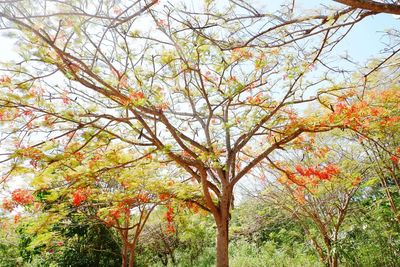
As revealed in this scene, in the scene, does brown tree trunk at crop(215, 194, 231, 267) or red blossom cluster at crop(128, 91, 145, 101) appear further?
brown tree trunk at crop(215, 194, 231, 267)

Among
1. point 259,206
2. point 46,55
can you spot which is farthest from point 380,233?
point 46,55

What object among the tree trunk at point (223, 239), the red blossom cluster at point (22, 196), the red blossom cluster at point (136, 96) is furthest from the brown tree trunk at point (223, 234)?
the red blossom cluster at point (22, 196)

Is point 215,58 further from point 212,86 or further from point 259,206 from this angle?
point 259,206

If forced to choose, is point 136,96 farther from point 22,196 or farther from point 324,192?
point 324,192

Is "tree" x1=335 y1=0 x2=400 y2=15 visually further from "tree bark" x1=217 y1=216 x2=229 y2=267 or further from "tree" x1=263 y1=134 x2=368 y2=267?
"tree" x1=263 y1=134 x2=368 y2=267

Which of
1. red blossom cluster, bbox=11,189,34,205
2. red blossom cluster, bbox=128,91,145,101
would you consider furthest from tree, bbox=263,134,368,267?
red blossom cluster, bbox=11,189,34,205

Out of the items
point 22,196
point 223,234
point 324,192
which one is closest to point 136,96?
point 223,234

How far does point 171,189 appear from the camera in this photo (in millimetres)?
5637

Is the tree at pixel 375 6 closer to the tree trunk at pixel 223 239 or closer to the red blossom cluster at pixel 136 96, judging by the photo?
→ the red blossom cluster at pixel 136 96

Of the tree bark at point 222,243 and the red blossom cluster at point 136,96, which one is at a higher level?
the red blossom cluster at point 136,96

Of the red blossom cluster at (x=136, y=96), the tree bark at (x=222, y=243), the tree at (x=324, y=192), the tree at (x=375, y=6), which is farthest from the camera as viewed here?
the tree at (x=324, y=192)

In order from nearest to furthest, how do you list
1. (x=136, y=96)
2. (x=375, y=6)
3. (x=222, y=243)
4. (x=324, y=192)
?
(x=375, y=6) < (x=136, y=96) < (x=222, y=243) < (x=324, y=192)

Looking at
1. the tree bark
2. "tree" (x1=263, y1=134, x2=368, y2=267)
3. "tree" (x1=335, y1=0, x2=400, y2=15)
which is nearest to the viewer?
"tree" (x1=335, y1=0, x2=400, y2=15)

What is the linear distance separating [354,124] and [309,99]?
30.5 inches
